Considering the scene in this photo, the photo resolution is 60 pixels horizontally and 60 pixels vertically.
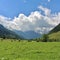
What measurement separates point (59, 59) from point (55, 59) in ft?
1.43

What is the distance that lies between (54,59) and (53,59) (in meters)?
0.13

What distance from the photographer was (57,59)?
2267 cm

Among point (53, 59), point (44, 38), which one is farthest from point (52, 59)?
point (44, 38)

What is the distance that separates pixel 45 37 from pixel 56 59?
16393 cm

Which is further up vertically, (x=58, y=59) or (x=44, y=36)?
(x=44, y=36)

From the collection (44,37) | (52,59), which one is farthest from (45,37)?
(52,59)

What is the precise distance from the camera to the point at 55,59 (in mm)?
22781

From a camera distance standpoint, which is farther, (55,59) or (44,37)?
(44,37)

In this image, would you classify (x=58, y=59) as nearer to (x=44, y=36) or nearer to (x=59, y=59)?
(x=59, y=59)

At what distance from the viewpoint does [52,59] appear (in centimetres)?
2298

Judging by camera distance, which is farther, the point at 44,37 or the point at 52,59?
the point at 44,37

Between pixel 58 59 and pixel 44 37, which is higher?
pixel 44 37

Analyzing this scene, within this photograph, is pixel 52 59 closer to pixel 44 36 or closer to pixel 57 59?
pixel 57 59

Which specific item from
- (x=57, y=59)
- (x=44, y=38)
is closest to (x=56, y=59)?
(x=57, y=59)
